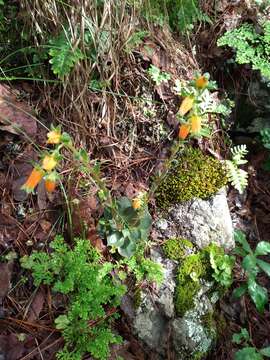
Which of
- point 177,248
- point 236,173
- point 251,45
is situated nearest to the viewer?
point 177,248

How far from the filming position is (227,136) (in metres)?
3.12

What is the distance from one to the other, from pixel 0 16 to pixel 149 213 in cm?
148

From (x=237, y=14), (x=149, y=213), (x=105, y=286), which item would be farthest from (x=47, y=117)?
(x=237, y=14)

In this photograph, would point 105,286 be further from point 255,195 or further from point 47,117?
point 255,195

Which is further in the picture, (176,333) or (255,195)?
(255,195)

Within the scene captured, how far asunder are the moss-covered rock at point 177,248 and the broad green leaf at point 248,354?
0.61m

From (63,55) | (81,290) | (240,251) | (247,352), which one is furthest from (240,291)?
(63,55)

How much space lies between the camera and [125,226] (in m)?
2.45

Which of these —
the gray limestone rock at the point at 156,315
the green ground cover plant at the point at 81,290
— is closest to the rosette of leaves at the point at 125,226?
the green ground cover plant at the point at 81,290

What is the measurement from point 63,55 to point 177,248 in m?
1.30

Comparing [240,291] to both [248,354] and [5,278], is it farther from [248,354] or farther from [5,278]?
[5,278]

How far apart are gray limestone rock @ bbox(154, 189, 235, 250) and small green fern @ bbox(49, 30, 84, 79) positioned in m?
1.07

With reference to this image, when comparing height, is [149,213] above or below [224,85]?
below

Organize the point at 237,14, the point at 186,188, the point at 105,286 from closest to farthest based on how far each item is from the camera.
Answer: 1. the point at 105,286
2. the point at 186,188
3. the point at 237,14
